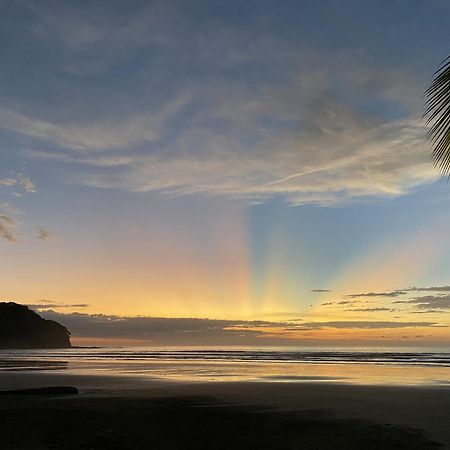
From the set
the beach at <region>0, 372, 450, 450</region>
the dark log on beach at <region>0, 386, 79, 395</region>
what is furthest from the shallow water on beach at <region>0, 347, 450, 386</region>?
the dark log on beach at <region>0, 386, 79, 395</region>

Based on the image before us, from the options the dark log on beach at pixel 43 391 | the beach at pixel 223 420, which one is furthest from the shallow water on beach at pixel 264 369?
the dark log on beach at pixel 43 391

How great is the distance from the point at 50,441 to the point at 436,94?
12047mm

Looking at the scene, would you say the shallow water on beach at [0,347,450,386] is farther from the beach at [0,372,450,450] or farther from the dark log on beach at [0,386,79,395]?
the dark log on beach at [0,386,79,395]

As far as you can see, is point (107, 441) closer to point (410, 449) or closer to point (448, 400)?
point (410, 449)

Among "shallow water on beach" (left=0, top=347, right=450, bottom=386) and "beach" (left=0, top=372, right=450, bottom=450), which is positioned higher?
"beach" (left=0, top=372, right=450, bottom=450)

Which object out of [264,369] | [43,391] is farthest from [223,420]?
[264,369]

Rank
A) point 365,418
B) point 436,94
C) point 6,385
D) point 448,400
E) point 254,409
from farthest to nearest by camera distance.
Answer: point 6,385, point 448,400, point 254,409, point 365,418, point 436,94

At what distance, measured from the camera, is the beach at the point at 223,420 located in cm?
1241

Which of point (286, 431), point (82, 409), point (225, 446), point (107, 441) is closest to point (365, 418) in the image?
point (286, 431)

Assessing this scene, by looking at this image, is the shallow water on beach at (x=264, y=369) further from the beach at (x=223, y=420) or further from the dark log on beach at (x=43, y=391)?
the dark log on beach at (x=43, y=391)

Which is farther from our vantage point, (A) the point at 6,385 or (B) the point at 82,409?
(A) the point at 6,385

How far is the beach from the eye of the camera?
489 inches

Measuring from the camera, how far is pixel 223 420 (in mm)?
15992

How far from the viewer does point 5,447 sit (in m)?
11.3
